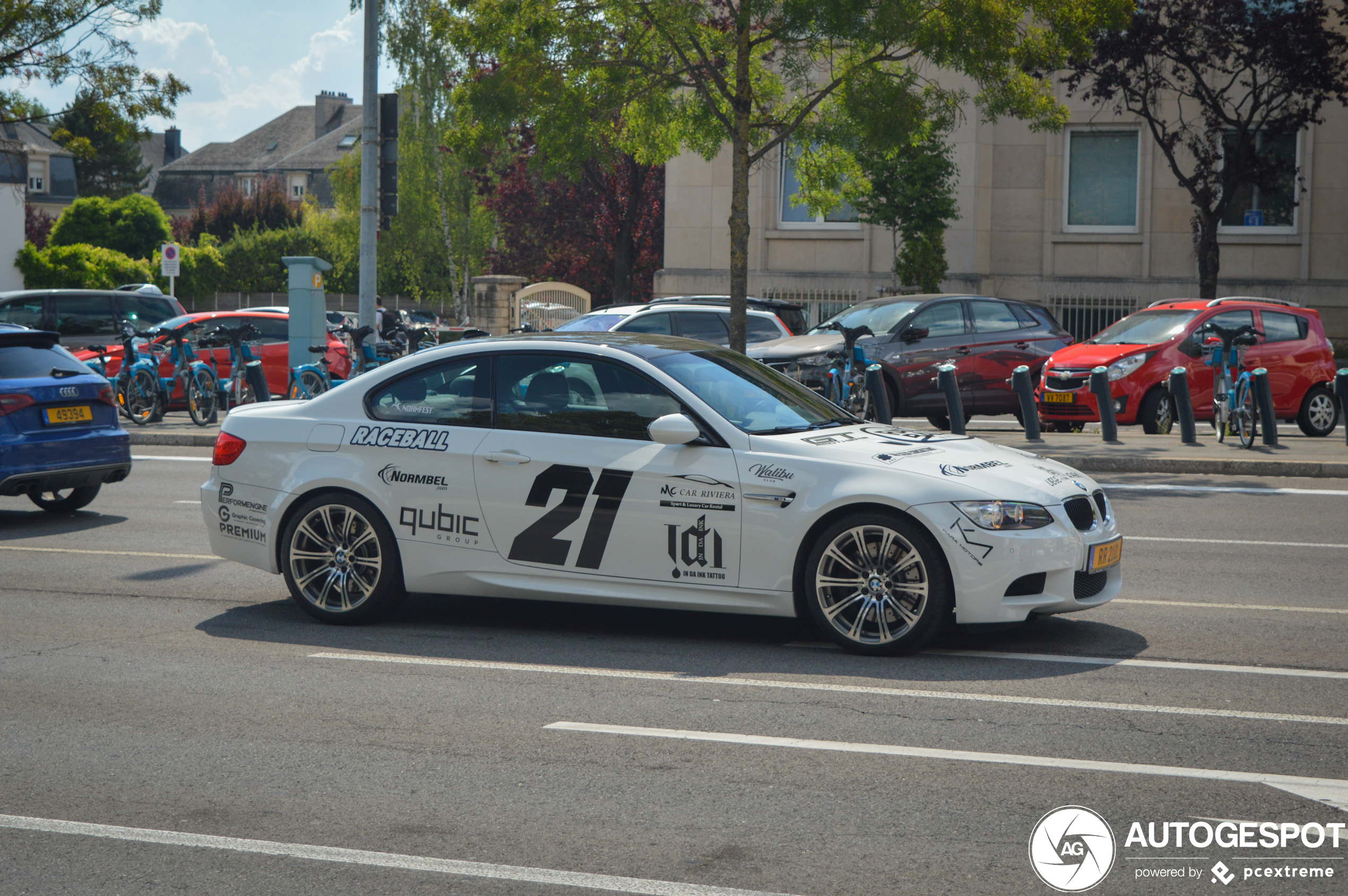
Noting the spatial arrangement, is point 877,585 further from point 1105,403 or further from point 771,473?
point 1105,403

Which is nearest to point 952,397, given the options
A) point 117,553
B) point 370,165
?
point 370,165

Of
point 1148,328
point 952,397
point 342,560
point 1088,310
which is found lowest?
point 342,560

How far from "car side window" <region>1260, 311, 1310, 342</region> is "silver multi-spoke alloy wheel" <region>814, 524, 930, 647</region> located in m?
12.8

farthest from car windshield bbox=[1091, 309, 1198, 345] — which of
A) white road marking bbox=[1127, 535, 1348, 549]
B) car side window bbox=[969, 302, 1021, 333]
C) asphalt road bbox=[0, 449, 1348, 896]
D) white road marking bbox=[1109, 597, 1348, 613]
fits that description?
white road marking bbox=[1109, 597, 1348, 613]

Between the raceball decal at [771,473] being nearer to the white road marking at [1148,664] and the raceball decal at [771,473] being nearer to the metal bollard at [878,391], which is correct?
the white road marking at [1148,664]

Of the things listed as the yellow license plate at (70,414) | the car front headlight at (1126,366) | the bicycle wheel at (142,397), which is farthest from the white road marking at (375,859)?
the bicycle wheel at (142,397)

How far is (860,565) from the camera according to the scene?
648 centimetres

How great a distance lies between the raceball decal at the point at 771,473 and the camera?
6574 mm

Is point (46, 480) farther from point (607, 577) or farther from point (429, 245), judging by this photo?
point (429, 245)

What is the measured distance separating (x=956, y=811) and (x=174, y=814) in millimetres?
2553

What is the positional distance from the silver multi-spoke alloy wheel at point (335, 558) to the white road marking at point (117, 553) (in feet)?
8.20

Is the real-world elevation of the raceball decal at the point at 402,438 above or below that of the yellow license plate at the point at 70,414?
above

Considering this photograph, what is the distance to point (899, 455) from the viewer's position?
264 inches

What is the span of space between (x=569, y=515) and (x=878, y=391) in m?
10.1
